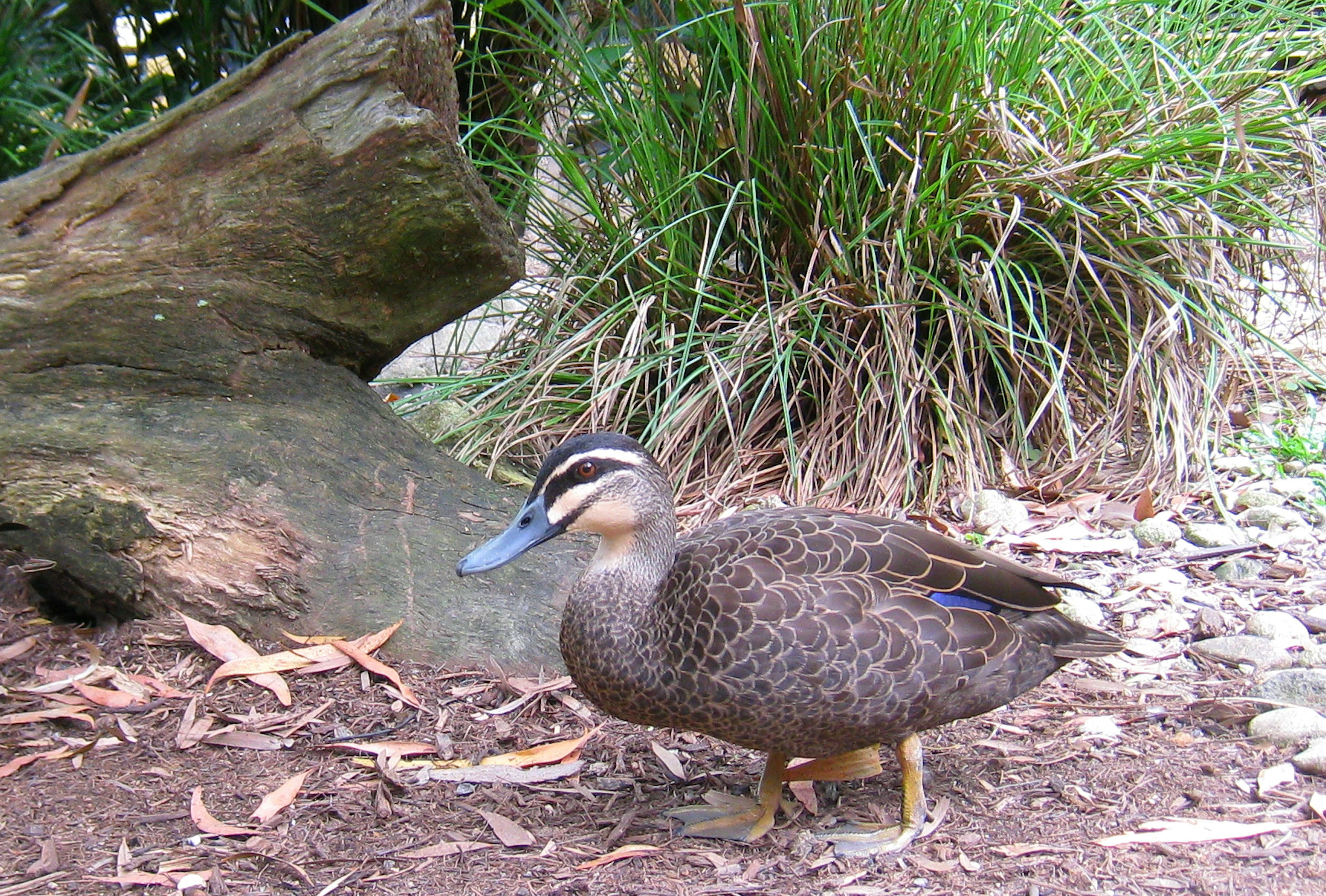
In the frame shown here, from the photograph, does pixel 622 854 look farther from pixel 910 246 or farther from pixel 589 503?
pixel 910 246

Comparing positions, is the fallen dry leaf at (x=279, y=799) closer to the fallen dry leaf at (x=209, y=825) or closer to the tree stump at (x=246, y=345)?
the fallen dry leaf at (x=209, y=825)

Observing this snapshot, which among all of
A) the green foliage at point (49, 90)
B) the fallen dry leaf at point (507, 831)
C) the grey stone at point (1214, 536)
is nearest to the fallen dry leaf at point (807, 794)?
the fallen dry leaf at point (507, 831)

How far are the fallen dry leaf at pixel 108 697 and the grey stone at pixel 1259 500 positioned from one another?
3817 millimetres

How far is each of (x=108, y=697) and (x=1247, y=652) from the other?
3.22 m

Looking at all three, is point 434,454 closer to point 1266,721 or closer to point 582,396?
point 582,396

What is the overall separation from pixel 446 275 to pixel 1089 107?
8.66 ft

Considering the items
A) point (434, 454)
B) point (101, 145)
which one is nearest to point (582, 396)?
point (434, 454)

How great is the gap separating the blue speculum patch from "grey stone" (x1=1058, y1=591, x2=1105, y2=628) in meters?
0.95

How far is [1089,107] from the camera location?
180 inches

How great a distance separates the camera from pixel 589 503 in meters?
2.73

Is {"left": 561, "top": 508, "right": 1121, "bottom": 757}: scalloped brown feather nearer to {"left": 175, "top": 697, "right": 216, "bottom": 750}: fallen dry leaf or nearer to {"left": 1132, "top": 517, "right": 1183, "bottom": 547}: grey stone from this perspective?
{"left": 175, "top": 697, "right": 216, "bottom": 750}: fallen dry leaf

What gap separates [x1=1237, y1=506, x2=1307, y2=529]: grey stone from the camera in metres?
4.17

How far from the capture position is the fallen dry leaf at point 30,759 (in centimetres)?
283

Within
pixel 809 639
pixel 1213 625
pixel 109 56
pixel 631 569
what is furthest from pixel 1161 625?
pixel 109 56
